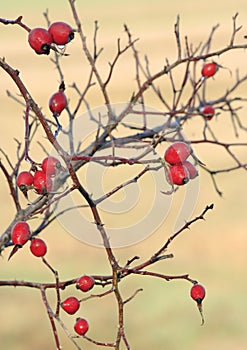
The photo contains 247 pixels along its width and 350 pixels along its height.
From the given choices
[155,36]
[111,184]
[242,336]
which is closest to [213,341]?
[242,336]

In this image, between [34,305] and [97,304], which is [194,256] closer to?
[97,304]

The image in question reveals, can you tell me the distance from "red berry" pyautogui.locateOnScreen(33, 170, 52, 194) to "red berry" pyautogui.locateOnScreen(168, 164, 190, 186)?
0.64 feet

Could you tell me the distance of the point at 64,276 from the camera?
752 cm

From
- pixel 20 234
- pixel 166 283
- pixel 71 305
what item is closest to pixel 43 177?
pixel 20 234

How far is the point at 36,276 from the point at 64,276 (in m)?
0.31

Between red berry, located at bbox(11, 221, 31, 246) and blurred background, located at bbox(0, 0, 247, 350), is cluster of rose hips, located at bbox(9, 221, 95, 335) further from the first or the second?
blurred background, located at bbox(0, 0, 247, 350)

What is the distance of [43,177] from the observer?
3.91ft

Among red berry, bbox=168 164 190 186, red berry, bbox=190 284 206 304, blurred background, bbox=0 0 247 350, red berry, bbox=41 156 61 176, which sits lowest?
red berry, bbox=190 284 206 304

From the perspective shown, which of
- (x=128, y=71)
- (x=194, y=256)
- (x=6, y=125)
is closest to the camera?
(x=194, y=256)

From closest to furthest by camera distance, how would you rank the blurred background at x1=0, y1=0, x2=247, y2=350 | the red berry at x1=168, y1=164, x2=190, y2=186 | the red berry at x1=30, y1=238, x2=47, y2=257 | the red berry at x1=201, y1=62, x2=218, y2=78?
the red berry at x1=168, y1=164, x2=190, y2=186, the red berry at x1=30, y1=238, x2=47, y2=257, the red berry at x1=201, y1=62, x2=218, y2=78, the blurred background at x1=0, y1=0, x2=247, y2=350

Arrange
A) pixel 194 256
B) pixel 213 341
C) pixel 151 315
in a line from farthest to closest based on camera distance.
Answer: pixel 194 256
pixel 151 315
pixel 213 341

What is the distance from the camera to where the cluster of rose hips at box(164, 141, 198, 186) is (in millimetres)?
1178

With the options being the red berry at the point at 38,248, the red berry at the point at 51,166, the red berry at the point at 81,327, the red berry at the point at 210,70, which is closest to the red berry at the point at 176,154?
the red berry at the point at 51,166

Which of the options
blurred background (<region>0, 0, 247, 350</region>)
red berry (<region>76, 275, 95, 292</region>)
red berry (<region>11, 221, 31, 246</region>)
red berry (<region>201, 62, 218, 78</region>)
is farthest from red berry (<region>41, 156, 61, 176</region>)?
blurred background (<region>0, 0, 247, 350</region>)
